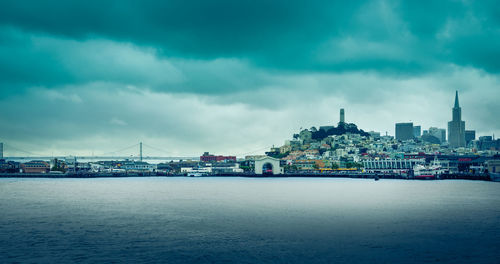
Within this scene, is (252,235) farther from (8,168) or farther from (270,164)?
(8,168)

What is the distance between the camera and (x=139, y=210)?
135ft

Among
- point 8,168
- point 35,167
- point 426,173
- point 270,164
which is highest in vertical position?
point 35,167

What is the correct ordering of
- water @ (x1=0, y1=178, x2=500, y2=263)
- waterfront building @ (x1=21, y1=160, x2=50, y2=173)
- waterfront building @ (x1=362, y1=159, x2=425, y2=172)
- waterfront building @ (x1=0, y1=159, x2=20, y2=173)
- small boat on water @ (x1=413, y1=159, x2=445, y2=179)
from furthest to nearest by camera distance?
waterfront building @ (x1=21, y1=160, x2=50, y2=173) → waterfront building @ (x1=0, y1=159, x2=20, y2=173) → waterfront building @ (x1=362, y1=159, x2=425, y2=172) → small boat on water @ (x1=413, y1=159, x2=445, y2=179) → water @ (x1=0, y1=178, x2=500, y2=263)

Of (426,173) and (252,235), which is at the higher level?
(252,235)

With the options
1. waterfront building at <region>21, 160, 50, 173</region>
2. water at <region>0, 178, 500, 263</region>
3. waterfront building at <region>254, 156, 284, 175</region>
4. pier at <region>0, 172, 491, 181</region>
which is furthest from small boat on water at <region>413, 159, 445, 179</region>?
waterfront building at <region>21, 160, 50, 173</region>

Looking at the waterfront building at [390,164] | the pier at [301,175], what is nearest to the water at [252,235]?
the pier at [301,175]

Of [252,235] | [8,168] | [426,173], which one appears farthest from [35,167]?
[252,235]

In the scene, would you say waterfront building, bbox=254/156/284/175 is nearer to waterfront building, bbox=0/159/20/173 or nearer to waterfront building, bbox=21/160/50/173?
waterfront building, bbox=21/160/50/173

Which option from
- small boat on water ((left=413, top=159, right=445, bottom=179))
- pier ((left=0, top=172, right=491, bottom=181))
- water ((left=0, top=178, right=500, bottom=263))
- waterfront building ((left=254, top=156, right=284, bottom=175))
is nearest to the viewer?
water ((left=0, top=178, right=500, bottom=263))

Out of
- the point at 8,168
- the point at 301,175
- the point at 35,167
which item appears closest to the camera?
the point at 301,175

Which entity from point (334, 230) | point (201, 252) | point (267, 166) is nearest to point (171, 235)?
point (201, 252)

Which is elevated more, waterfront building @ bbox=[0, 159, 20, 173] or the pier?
waterfront building @ bbox=[0, 159, 20, 173]

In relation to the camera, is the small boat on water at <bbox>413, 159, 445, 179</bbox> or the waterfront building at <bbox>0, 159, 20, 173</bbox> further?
the waterfront building at <bbox>0, 159, 20, 173</bbox>

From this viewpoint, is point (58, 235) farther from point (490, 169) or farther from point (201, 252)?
point (490, 169)
